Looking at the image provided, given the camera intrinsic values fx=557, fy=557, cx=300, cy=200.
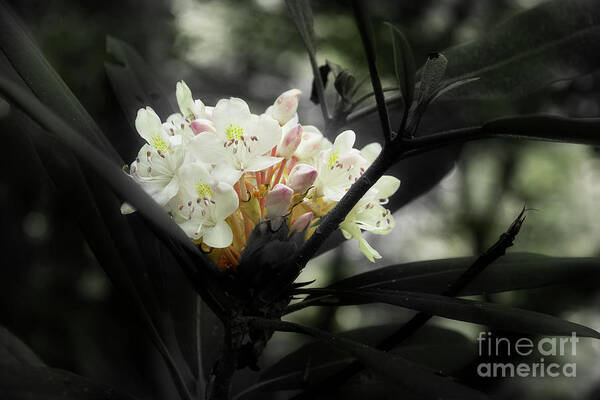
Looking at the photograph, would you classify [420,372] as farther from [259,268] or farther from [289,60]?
[289,60]

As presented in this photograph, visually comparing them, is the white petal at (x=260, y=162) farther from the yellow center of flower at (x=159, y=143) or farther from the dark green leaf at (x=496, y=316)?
the dark green leaf at (x=496, y=316)

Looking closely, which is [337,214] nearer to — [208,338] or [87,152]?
[87,152]

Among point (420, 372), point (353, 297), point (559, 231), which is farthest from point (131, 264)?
point (559, 231)

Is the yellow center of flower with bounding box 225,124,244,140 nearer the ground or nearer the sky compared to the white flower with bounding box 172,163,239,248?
nearer the sky

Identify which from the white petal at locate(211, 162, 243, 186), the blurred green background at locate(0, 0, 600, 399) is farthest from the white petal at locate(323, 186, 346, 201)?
the blurred green background at locate(0, 0, 600, 399)

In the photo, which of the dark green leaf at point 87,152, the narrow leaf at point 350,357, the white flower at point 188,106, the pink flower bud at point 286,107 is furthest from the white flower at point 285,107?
the narrow leaf at point 350,357

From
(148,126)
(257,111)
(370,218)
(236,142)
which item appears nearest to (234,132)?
(236,142)

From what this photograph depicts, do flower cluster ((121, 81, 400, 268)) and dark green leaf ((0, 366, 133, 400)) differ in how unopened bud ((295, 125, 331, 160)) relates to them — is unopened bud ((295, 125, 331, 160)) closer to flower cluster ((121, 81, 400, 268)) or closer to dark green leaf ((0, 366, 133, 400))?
flower cluster ((121, 81, 400, 268))
